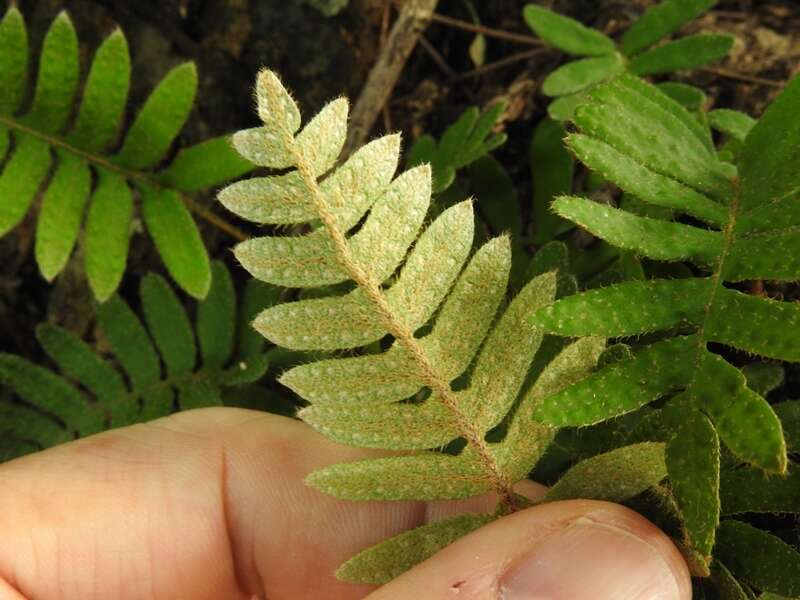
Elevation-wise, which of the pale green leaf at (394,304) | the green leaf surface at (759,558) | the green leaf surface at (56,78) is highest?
the green leaf surface at (56,78)

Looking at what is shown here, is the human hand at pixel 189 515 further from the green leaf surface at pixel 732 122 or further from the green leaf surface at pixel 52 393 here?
the green leaf surface at pixel 732 122

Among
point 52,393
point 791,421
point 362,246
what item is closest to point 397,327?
point 362,246

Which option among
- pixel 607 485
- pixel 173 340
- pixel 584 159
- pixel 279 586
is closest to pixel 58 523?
pixel 279 586

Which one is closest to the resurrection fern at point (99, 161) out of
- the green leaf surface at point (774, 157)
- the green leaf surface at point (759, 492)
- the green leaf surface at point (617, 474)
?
the green leaf surface at point (617, 474)

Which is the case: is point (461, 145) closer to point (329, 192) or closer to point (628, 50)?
point (628, 50)

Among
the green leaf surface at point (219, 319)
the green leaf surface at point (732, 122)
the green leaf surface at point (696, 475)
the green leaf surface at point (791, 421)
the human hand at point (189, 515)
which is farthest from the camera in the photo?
the green leaf surface at point (219, 319)

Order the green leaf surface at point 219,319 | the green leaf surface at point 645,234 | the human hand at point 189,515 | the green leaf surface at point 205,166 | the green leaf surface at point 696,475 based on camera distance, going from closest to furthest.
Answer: the green leaf surface at point 696,475, the green leaf surface at point 645,234, the human hand at point 189,515, the green leaf surface at point 205,166, the green leaf surface at point 219,319

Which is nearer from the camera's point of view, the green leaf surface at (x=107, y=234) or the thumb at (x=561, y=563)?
the thumb at (x=561, y=563)

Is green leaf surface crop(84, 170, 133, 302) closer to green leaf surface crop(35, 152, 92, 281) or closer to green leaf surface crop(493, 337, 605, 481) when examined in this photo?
green leaf surface crop(35, 152, 92, 281)
